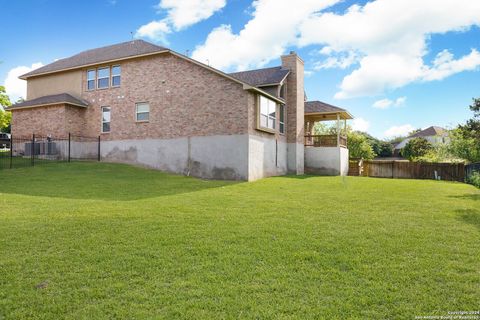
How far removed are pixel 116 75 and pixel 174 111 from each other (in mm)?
5869

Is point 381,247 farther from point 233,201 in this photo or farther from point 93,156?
point 93,156

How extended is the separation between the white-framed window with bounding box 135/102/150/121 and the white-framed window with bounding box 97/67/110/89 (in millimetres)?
3358

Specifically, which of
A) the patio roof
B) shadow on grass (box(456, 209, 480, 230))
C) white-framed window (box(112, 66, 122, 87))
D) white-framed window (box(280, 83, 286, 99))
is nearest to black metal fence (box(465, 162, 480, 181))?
→ the patio roof

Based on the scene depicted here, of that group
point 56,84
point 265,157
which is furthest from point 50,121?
point 265,157

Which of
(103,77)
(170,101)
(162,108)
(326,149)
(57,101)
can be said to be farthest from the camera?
(326,149)

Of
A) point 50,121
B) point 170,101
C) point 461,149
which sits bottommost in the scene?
point 461,149

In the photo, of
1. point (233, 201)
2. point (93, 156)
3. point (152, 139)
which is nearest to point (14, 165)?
point (93, 156)

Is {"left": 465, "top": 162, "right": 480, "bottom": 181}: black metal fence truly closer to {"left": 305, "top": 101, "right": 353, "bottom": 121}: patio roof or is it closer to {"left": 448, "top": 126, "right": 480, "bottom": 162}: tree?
{"left": 305, "top": 101, "right": 353, "bottom": 121}: patio roof

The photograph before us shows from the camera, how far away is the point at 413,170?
87.9 feet

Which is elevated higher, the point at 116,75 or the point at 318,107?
the point at 116,75

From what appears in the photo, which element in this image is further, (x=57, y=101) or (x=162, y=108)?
(x=57, y=101)

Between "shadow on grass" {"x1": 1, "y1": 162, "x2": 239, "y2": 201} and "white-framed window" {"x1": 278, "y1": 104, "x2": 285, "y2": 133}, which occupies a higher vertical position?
"white-framed window" {"x1": 278, "y1": 104, "x2": 285, "y2": 133}

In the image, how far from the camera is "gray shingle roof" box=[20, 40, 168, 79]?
70.3ft

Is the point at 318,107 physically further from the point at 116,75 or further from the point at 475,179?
the point at 116,75
